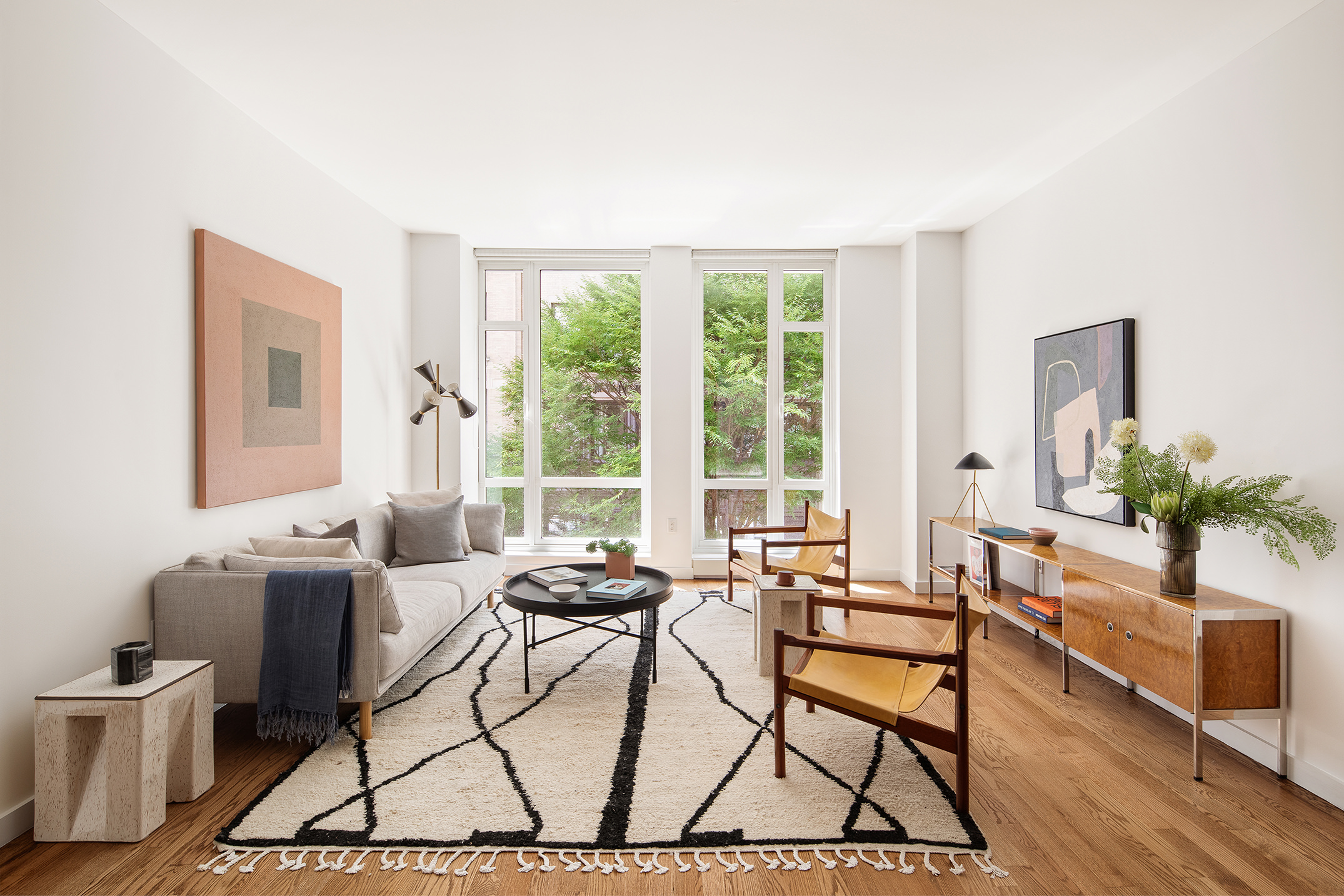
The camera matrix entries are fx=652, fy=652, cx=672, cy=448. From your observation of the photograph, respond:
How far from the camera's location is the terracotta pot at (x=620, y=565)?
12.1ft

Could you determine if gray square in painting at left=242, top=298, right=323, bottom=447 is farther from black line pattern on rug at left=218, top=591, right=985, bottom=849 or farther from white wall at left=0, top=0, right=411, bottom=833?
black line pattern on rug at left=218, top=591, right=985, bottom=849

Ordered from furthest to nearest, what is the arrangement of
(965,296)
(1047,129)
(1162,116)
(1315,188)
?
(965,296), (1047,129), (1162,116), (1315,188)

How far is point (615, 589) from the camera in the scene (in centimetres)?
338

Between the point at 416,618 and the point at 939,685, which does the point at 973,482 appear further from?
the point at 416,618

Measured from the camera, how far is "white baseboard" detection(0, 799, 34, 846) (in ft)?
6.84

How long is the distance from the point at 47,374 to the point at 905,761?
3.44 meters

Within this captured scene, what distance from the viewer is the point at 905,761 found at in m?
2.58

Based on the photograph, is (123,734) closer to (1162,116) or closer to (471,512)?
(471,512)

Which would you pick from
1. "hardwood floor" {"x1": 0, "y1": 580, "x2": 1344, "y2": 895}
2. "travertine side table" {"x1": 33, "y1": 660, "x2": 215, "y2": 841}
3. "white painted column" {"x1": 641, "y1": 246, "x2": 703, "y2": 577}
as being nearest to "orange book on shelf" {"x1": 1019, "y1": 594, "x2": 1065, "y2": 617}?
"hardwood floor" {"x1": 0, "y1": 580, "x2": 1344, "y2": 895}

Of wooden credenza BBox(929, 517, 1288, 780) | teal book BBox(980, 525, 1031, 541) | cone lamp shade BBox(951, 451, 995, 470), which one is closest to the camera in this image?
wooden credenza BBox(929, 517, 1288, 780)

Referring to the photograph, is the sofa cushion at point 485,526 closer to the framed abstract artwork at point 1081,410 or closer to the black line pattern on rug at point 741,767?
the black line pattern on rug at point 741,767

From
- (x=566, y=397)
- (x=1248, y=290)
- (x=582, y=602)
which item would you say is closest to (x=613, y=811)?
(x=582, y=602)

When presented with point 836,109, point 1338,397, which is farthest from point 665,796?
point 836,109

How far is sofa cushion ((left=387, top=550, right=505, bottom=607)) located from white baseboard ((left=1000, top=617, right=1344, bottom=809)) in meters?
3.44
